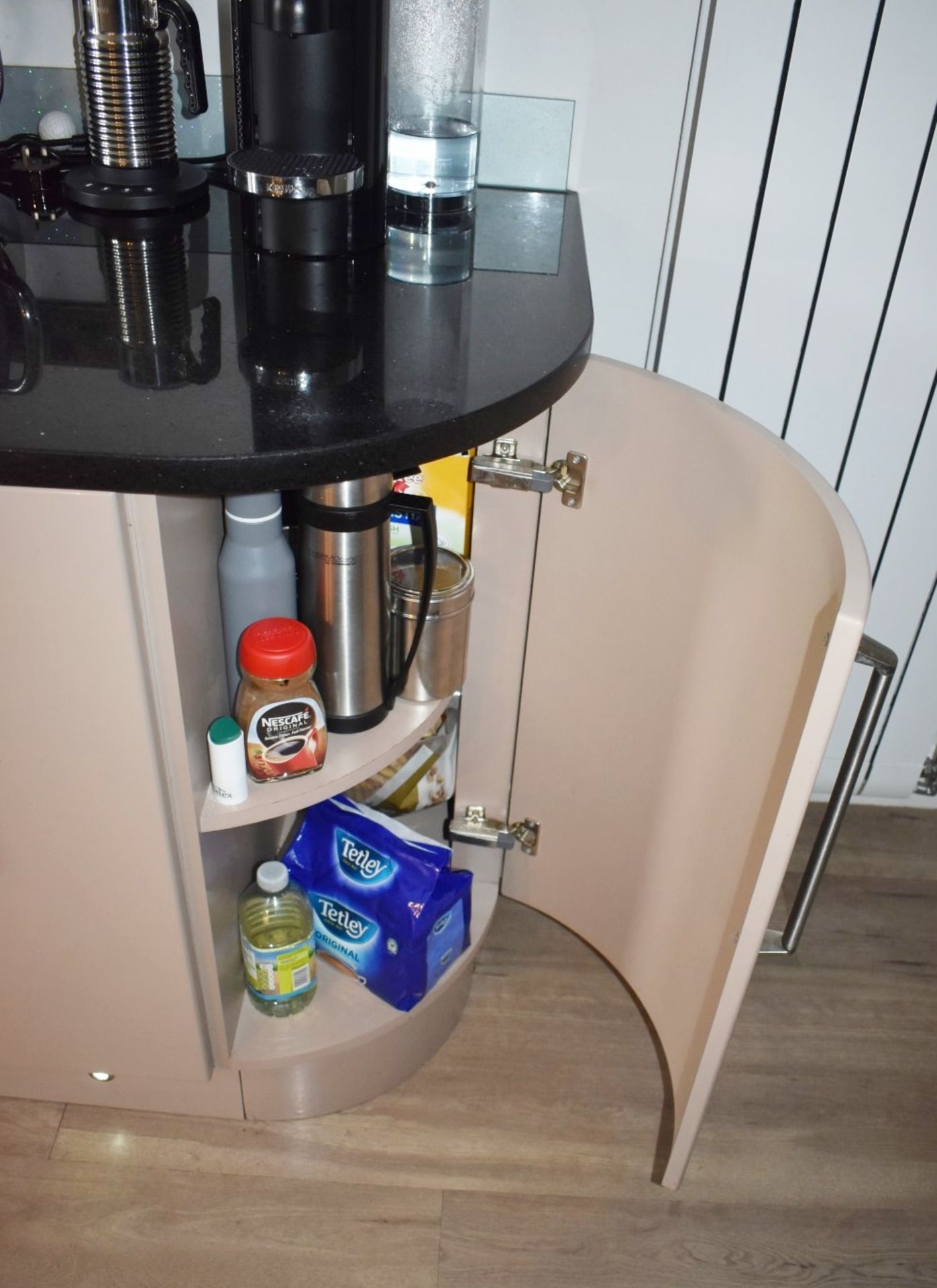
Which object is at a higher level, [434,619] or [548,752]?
[434,619]

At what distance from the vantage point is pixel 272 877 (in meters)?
1.21

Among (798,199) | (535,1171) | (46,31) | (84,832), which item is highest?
(46,31)

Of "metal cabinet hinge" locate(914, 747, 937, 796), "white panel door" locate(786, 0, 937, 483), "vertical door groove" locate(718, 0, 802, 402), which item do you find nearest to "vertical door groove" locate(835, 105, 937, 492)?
"white panel door" locate(786, 0, 937, 483)

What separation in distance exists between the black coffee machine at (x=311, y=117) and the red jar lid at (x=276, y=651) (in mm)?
362

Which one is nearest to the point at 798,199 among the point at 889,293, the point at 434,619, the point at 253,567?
the point at 889,293

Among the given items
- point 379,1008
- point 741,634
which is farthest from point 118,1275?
point 741,634

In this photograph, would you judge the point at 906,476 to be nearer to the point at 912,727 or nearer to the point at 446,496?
the point at 912,727

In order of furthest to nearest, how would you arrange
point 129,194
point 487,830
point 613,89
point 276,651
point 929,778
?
1. point 929,778
2. point 487,830
3. point 613,89
4. point 129,194
5. point 276,651

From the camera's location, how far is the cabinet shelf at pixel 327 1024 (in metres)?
1.22

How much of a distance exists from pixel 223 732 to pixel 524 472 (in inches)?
16.0

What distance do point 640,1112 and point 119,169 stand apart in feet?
4.04

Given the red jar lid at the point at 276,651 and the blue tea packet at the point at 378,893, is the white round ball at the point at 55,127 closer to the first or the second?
the red jar lid at the point at 276,651

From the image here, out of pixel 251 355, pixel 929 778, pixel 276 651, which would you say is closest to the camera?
pixel 251 355

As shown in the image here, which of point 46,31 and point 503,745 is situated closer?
point 46,31
